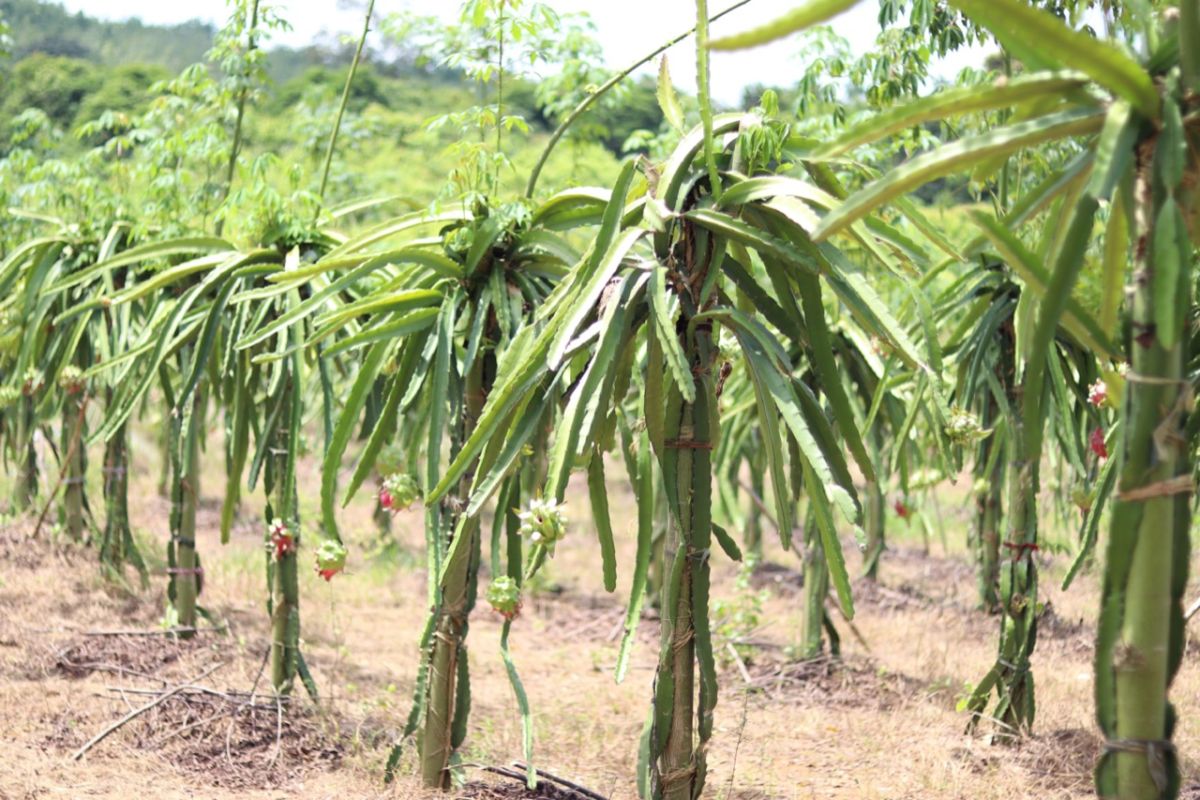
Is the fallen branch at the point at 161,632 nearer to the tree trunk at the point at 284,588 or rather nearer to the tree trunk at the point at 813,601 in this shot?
the tree trunk at the point at 284,588

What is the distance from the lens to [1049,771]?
10.7ft

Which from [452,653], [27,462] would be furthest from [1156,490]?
[27,462]

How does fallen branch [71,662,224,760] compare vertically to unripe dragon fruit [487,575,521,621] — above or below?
below

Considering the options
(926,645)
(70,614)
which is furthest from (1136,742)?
(70,614)

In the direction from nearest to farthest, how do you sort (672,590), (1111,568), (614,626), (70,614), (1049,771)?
(1111,568) < (672,590) < (1049,771) < (70,614) < (614,626)

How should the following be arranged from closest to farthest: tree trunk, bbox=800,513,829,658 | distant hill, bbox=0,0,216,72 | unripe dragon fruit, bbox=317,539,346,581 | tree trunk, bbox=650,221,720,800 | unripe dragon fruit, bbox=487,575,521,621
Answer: tree trunk, bbox=650,221,720,800 < unripe dragon fruit, bbox=487,575,521,621 < unripe dragon fruit, bbox=317,539,346,581 < tree trunk, bbox=800,513,829,658 < distant hill, bbox=0,0,216,72

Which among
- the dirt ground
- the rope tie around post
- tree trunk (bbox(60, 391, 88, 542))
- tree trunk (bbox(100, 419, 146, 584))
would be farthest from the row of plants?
tree trunk (bbox(60, 391, 88, 542))

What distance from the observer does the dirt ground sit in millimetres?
3147

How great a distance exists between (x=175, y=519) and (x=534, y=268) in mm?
2019

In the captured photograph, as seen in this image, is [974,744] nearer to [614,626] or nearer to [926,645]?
[926,645]

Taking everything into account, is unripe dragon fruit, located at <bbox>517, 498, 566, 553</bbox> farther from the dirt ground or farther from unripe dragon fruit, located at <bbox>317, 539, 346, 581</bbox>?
the dirt ground

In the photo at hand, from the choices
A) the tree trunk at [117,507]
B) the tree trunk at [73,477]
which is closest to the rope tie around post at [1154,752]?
the tree trunk at [117,507]

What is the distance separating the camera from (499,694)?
4438 mm

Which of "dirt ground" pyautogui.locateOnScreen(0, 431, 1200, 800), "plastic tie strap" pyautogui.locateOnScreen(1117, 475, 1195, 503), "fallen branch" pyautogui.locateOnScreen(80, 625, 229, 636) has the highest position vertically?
"plastic tie strap" pyautogui.locateOnScreen(1117, 475, 1195, 503)
